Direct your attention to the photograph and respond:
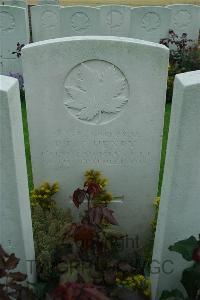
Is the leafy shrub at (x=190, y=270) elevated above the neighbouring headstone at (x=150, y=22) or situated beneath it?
situated beneath

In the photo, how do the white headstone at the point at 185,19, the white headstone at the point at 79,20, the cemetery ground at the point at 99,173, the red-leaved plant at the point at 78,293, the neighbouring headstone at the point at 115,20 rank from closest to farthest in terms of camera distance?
the red-leaved plant at the point at 78,293
the cemetery ground at the point at 99,173
the white headstone at the point at 79,20
the neighbouring headstone at the point at 115,20
the white headstone at the point at 185,19

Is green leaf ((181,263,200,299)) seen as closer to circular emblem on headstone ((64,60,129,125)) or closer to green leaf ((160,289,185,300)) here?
green leaf ((160,289,185,300))

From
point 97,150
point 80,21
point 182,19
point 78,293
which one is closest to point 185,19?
point 182,19

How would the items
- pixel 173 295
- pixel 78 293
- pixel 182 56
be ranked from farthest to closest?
pixel 182 56, pixel 173 295, pixel 78 293

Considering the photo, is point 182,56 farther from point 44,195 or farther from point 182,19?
point 44,195

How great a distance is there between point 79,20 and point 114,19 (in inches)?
31.2

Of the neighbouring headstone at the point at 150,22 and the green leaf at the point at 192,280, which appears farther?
the neighbouring headstone at the point at 150,22

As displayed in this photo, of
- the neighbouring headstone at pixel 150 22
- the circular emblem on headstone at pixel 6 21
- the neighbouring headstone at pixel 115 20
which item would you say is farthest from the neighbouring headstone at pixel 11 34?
the neighbouring headstone at pixel 150 22

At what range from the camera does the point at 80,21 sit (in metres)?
7.98

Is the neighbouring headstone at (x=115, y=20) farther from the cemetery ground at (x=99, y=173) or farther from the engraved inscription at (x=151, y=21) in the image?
the cemetery ground at (x=99, y=173)

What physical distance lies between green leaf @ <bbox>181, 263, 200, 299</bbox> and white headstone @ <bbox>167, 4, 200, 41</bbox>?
22.6 ft

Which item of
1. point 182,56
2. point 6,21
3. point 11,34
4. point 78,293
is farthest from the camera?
point 182,56

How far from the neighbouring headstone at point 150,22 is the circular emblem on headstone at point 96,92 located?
213 inches

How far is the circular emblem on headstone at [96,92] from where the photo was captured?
2.94 m
